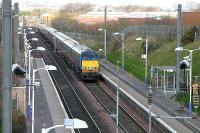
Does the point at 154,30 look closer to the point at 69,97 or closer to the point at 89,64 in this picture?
the point at 89,64

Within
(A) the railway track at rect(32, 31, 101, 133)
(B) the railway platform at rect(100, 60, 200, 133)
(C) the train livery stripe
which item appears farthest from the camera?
(C) the train livery stripe

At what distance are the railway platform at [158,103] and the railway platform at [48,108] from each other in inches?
229

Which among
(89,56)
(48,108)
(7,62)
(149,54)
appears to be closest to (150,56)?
(149,54)

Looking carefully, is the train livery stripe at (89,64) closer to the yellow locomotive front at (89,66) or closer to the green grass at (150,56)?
the yellow locomotive front at (89,66)

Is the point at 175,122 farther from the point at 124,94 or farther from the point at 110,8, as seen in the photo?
the point at 110,8

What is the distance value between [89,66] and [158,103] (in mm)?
12023

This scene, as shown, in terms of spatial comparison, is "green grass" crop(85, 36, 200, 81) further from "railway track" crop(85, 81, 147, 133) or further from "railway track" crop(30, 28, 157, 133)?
"railway track" crop(30, 28, 157, 133)

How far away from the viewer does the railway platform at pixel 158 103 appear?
2755 centimetres

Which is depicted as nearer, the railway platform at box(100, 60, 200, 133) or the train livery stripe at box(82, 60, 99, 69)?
the railway platform at box(100, 60, 200, 133)

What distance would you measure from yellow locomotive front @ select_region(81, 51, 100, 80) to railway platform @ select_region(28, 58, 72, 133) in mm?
3354

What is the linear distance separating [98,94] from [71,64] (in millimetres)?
15936

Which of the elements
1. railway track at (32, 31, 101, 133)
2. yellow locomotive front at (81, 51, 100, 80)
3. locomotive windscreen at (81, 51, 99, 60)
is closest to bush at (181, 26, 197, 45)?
railway track at (32, 31, 101, 133)

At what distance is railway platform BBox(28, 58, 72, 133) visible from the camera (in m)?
27.0

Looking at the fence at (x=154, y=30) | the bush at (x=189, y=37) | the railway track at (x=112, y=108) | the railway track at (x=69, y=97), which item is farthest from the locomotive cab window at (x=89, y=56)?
the fence at (x=154, y=30)
